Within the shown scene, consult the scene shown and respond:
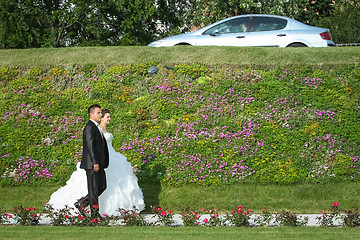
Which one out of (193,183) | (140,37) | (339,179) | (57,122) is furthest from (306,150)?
(140,37)

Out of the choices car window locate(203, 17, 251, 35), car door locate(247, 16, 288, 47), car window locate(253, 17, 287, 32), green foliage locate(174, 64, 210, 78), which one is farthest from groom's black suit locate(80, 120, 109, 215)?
car window locate(253, 17, 287, 32)

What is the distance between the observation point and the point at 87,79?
1425cm

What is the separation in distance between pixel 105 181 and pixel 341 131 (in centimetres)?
624

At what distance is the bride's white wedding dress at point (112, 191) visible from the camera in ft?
28.4

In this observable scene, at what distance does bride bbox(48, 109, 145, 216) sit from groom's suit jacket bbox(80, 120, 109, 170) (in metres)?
0.53

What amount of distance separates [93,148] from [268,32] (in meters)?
9.43

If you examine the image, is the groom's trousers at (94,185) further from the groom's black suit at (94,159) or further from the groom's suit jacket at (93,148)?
the groom's suit jacket at (93,148)

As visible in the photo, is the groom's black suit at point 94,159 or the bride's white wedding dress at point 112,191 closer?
the groom's black suit at point 94,159

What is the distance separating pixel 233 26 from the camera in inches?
638

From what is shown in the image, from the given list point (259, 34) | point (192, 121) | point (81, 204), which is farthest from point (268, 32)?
point (81, 204)

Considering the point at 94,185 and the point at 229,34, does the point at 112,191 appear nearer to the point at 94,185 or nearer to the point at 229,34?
the point at 94,185

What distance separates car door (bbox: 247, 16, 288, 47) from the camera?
15625 millimetres

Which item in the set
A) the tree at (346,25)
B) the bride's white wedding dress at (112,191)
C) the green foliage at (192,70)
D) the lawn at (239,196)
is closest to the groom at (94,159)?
the bride's white wedding dress at (112,191)

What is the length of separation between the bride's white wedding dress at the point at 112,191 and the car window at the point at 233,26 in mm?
8257
